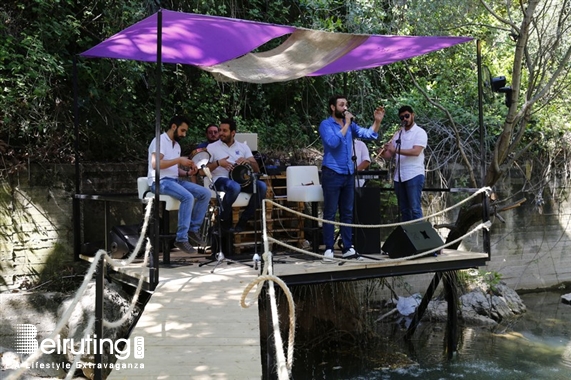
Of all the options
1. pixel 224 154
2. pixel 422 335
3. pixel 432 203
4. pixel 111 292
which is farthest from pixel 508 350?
pixel 111 292

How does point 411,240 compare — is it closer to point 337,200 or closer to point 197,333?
point 337,200

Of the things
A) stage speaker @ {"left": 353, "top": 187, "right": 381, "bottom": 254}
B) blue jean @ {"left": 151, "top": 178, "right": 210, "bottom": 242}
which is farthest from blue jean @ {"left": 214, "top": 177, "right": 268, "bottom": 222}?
stage speaker @ {"left": 353, "top": 187, "right": 381, "bottom": 254}

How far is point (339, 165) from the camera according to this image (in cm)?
674

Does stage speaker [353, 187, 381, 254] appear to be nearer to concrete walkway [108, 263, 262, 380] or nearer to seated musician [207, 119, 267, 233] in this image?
seated musician [207, 119, 267, 233]

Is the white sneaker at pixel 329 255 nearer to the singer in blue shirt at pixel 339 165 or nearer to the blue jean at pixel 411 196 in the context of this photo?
the singer in blue shirt at pixel 339 165

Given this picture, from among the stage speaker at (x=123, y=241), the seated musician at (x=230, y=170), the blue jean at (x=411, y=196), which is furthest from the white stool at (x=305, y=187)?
the stage speaker at (x=123, y=241)

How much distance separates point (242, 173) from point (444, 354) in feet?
12.0

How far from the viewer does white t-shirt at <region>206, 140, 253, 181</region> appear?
292 inches

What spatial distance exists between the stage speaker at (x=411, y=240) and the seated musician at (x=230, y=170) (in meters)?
1.54

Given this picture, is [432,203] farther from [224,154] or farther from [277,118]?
[224,154]

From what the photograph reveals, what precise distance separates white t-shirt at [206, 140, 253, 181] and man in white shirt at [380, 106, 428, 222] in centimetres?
165

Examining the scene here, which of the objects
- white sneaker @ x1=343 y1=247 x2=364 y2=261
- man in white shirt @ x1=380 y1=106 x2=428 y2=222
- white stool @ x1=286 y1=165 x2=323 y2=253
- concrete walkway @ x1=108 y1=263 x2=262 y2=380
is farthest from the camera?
white stool @ x1=286 y1=165 x2=323 y2=253

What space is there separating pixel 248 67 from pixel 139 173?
2.31m

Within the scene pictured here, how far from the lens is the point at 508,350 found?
28.2 ft
